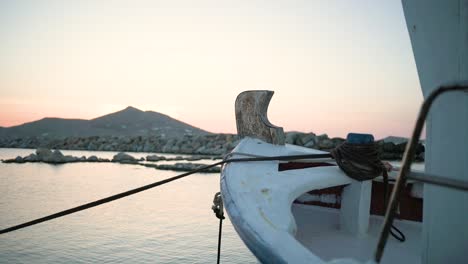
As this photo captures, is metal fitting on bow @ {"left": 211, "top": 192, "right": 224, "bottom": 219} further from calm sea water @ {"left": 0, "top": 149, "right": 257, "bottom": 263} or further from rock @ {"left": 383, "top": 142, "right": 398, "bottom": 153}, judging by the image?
→ rock @ {"left": 383, "top": 142, "right": 398, "bottom": 153}

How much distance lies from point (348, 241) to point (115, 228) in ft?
23.2

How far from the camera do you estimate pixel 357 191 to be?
345cm

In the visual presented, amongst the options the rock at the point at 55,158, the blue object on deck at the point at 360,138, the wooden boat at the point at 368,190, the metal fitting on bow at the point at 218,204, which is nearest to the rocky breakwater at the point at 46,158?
the rock at the point at 55,158

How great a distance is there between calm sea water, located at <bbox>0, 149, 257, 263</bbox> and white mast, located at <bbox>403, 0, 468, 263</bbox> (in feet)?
18.3

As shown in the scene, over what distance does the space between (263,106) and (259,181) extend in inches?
51.5

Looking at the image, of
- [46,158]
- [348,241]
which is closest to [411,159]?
[348,241]

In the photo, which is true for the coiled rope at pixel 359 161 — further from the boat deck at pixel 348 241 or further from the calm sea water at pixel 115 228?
the calm sea water at pixel 115 228

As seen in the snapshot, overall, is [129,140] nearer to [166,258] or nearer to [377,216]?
[166,258]

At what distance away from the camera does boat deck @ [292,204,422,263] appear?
3051 mm

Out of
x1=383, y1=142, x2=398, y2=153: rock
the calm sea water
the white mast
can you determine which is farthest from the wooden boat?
x1=383, y1=142, x2=398, y2=153: rock

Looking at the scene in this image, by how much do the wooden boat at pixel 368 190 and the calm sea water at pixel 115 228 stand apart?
3.98 metres

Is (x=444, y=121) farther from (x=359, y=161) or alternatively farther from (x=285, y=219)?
(x=359, y=161)

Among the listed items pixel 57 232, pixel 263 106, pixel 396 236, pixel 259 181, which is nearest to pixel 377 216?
pixel 396 236

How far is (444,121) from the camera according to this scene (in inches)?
74.9
